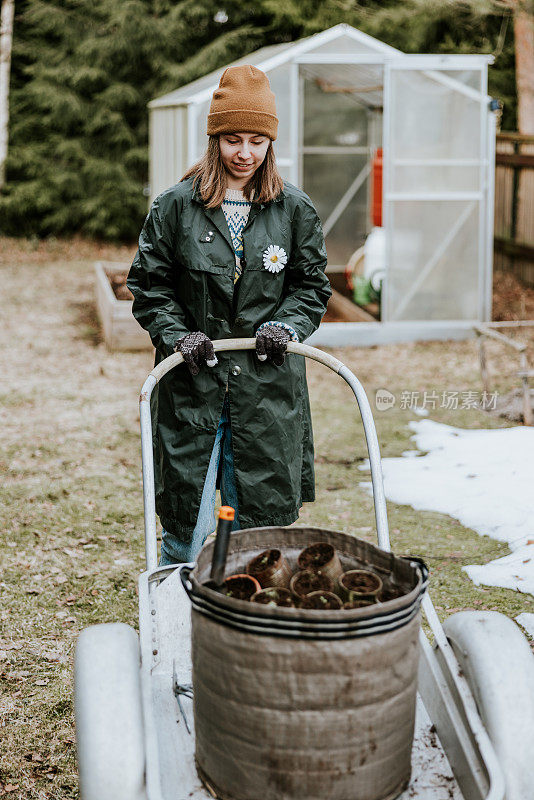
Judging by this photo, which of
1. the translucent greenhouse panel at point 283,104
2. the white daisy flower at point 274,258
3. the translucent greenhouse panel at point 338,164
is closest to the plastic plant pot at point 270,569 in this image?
the white daisy flower at point 274,258

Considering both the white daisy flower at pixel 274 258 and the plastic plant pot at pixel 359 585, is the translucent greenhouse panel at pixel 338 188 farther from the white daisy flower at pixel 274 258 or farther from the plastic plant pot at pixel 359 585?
the plastic plant pot at pixel 359 585

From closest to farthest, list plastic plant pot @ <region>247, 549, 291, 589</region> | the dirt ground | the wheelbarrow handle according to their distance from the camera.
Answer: plastic plant pot @ <region>247, 549, 291, 589</region> < the wheelbarrow handle < the dirt ground

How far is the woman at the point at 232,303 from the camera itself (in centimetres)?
291

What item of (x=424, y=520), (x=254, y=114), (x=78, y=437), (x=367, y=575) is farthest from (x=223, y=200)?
(x=78, y=437)

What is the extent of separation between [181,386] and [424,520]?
2.50 metres

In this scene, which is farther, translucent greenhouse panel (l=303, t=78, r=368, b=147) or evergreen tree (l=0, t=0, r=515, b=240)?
evergreen tree (l=0, t=0, r=515, b=240)

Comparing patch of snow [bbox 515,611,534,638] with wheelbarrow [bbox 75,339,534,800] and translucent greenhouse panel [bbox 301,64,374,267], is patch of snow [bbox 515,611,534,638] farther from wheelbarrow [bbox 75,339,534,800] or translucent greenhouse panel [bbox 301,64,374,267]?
translucent greenhouse panel [bbox 301,64,374,267]

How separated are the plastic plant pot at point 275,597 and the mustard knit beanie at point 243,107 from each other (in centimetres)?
145

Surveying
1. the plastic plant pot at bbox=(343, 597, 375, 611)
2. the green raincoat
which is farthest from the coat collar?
the plastic plant pot at bbox=(343, 597, 375, 611)

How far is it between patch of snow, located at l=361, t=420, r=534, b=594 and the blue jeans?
5.42 feet

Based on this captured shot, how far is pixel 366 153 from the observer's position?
46.5 ft

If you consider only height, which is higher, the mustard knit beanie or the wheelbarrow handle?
the mustard knit beanie

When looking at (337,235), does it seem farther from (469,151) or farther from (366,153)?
(469,151)

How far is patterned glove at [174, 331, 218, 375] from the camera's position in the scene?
2664 millimetres
